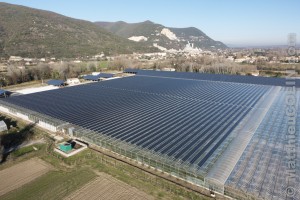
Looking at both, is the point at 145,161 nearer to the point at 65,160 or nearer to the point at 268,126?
the point at 65,160

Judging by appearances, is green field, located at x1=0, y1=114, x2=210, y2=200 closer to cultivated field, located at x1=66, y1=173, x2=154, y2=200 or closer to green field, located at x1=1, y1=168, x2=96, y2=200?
green field, located at x1=1, y1=168, x2=96, y2=200

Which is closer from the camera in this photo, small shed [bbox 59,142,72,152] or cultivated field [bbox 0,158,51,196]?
cultivated field [bbox 0,158,51,196]

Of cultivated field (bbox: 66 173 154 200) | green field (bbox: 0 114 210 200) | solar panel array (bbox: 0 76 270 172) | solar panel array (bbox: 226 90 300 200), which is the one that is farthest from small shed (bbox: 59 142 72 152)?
solar panel array (bbox: 226 90 300 200)

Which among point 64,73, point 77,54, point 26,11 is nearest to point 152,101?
point 64,73

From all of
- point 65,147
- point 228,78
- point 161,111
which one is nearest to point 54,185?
point 65,147

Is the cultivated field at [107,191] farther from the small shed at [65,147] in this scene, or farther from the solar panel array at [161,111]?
the small shed at [65,147]
